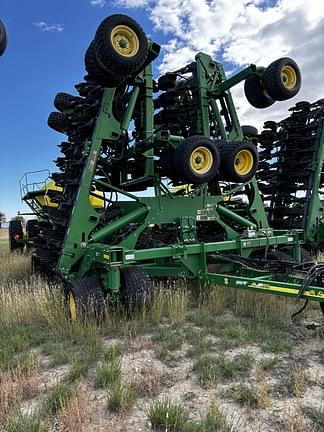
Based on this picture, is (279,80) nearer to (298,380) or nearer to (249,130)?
(249,130)

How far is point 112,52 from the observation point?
4871 mm

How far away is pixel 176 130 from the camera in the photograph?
25.6 ft

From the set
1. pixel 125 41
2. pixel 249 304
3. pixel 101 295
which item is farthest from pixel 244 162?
pixel 101 295

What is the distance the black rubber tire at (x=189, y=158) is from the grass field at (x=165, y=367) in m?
1.79

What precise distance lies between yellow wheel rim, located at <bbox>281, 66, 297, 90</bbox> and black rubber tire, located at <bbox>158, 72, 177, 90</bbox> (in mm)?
2048

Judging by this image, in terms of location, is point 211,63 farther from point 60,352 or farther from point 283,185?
point 60,352

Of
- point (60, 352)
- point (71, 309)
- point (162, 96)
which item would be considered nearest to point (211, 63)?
point (162, 96)

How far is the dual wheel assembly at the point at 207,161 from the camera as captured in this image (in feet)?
18.4

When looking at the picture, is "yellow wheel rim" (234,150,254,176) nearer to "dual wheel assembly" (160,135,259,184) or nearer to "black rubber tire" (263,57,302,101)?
"dual wheel assembly" (160,135,259,184)

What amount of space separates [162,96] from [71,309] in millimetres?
4678

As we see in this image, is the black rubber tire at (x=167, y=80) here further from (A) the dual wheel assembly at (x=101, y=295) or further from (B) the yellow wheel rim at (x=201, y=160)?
(A) the dual wheel assembly at (x=101, y=295)

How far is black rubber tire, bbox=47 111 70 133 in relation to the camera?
7.74m

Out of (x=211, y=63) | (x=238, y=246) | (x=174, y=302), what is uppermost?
(x=211, y=63)

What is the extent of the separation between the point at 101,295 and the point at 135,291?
1.41ft
